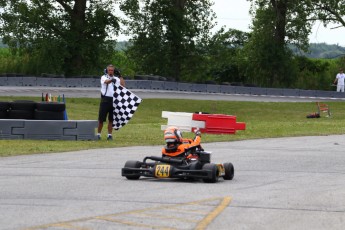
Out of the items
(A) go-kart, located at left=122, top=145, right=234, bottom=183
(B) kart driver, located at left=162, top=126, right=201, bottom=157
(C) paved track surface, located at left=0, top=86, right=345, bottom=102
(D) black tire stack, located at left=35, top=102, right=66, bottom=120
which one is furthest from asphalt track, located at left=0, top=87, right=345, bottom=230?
(C) paved track surface, located at left=0, top=86, right=345, bottom=102

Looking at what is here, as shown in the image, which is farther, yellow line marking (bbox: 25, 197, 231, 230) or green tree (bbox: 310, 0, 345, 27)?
green tree (bbox: 310, 0, 345, 27)

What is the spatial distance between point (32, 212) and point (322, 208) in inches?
109

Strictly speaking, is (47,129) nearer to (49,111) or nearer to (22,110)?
(49,111)

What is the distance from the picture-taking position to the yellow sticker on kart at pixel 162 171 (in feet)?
37.0

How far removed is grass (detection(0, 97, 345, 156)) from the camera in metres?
17.2

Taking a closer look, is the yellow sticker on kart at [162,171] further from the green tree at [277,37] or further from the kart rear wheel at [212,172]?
the green tree at [277,37]

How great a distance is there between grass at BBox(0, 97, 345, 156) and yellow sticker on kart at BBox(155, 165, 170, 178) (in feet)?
15.1

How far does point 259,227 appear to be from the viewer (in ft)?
25.0

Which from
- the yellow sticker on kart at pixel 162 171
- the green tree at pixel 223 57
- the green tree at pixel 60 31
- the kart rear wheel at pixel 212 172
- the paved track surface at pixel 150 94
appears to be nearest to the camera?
the kart rear wheel at pixel 212 172

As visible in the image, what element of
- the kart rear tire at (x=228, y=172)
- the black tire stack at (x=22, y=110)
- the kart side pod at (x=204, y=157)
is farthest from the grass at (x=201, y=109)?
the kart rear tire at (x=228, y=172)

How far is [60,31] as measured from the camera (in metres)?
48.2

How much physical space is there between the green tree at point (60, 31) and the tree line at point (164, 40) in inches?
2.0

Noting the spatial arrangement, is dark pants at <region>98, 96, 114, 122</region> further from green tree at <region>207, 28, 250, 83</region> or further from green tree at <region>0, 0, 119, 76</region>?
green tree at <region>207, 28, 250, 83</region>

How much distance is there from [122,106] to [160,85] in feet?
71.8
